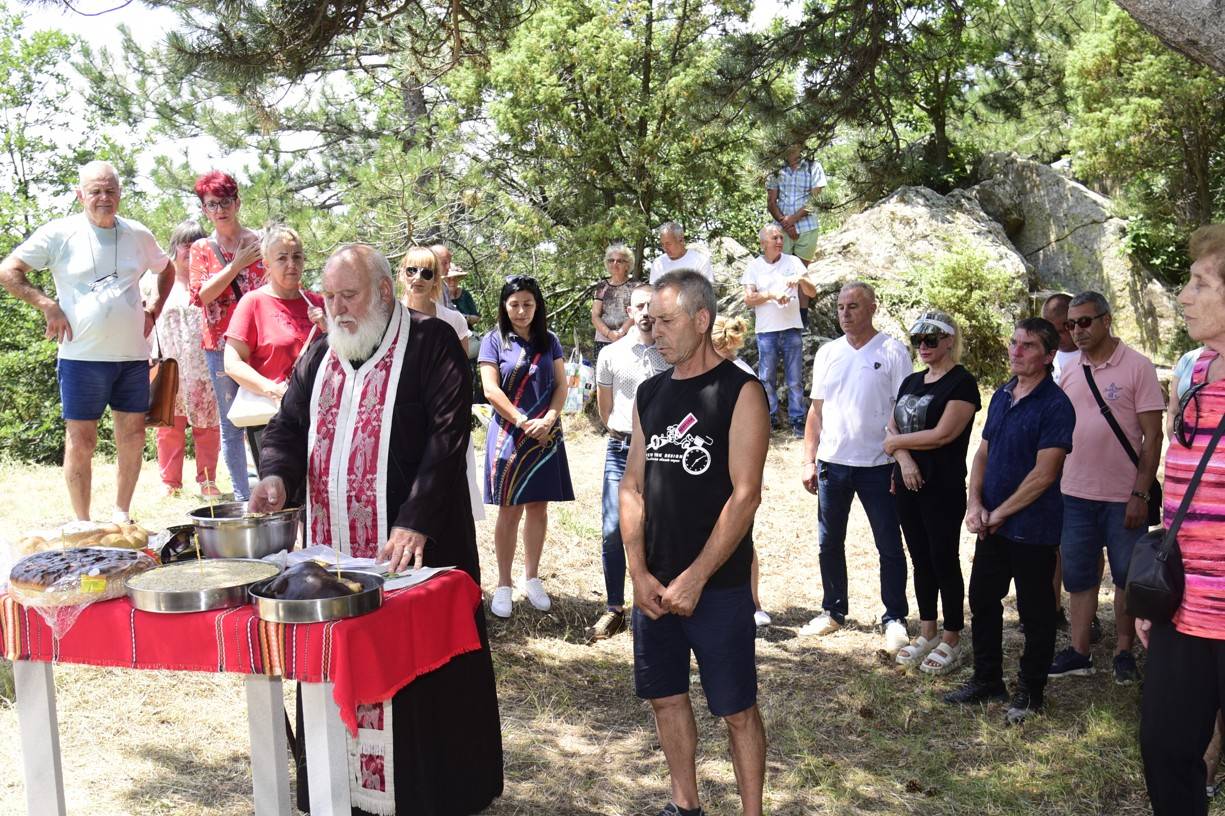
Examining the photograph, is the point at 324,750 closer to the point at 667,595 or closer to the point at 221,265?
the point at 667,595

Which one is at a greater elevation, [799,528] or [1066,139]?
[1066,139]

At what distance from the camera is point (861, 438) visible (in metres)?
5.96

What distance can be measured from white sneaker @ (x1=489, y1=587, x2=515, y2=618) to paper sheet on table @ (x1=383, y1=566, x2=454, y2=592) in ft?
9.37

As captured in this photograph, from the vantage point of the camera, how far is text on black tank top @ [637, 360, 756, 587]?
364 cm

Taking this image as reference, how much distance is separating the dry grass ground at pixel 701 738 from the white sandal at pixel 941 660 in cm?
8

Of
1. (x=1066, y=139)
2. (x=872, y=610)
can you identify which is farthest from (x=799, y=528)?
(x=1066, y=139)

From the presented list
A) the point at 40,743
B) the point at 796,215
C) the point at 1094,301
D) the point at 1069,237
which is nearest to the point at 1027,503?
the point at 1094,301

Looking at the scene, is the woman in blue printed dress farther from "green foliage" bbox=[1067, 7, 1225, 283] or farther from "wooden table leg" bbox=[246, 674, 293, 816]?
"green foliage" bbox=[1067, 7, 1225, 283]

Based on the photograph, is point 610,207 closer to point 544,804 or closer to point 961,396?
point 961,396

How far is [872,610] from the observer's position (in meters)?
6.93

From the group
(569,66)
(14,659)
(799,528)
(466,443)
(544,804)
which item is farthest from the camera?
(569,66)

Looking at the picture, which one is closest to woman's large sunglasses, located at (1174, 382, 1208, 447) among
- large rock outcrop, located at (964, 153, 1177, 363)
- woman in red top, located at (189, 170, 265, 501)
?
woman in red top, located at (189, 170, 265, 501)

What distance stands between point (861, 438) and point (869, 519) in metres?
0.47

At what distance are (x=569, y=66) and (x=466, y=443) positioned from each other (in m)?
9.73
